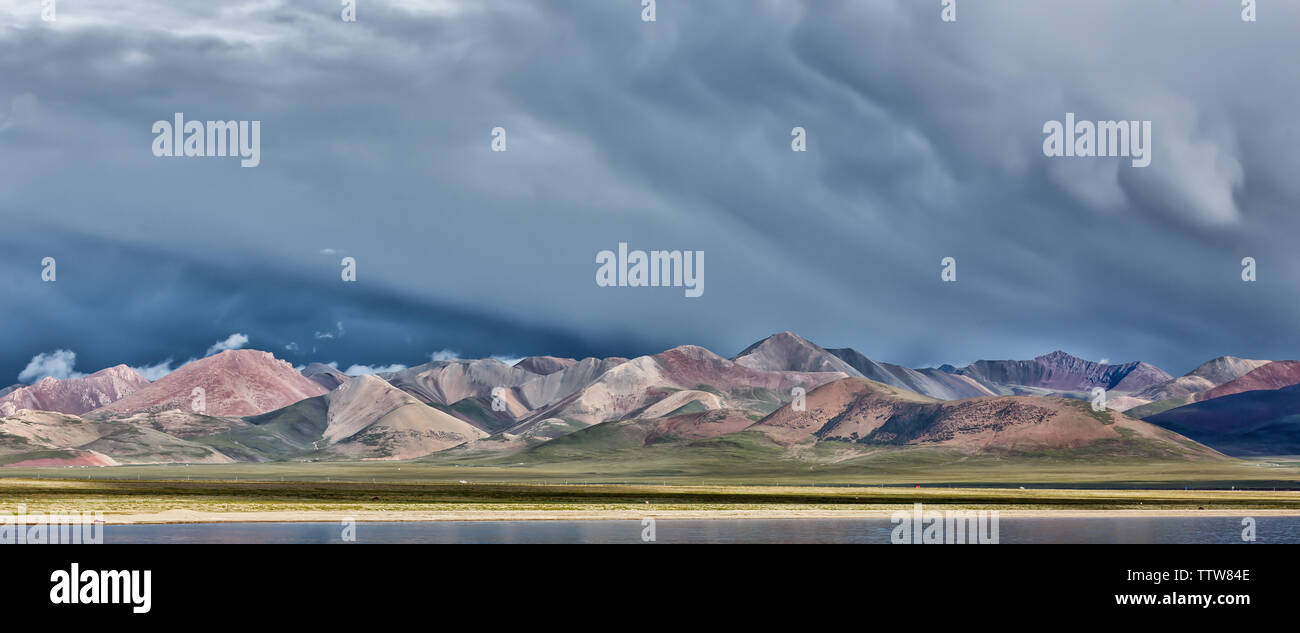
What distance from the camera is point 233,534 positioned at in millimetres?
79062

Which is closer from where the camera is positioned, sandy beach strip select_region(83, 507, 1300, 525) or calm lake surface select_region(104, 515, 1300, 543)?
calm lake surface select_region(104, 515, 1300, 543)

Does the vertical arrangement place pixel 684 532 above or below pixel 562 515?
above

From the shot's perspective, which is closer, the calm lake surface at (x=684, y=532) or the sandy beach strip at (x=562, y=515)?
the calm lake surface at (x=684, y=532)

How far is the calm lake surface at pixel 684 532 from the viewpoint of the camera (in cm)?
7525

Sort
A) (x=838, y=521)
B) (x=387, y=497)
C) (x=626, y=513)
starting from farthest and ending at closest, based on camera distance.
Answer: (x=387, y=497) → (x=626, y=513) → (x=838, y=521)

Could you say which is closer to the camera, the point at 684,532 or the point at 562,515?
the point at 684,532

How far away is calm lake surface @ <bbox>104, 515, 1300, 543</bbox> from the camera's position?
247 ft

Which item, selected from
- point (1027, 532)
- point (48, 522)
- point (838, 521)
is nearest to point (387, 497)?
point (48, 522)

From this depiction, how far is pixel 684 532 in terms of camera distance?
275ft
